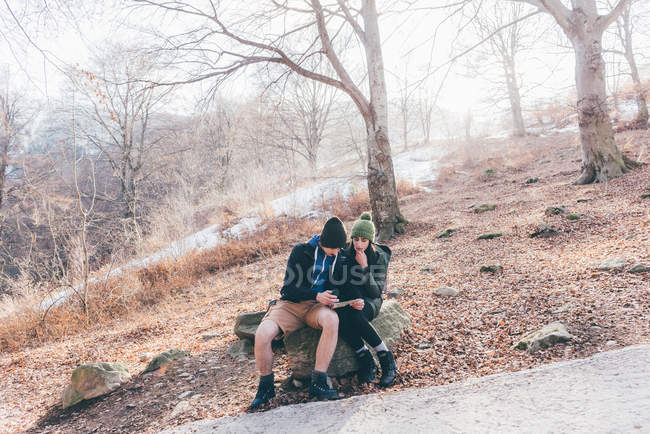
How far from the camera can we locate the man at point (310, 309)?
2328mm

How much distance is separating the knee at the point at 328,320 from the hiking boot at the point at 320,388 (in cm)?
30

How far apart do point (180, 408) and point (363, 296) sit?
5.14 ft

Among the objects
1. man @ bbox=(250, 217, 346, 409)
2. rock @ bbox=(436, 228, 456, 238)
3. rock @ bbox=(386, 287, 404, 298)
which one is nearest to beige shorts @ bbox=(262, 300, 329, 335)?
man @ bbox=(250, 217, 346, 409)

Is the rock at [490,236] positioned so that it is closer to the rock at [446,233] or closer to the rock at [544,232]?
the rock at [544,232]

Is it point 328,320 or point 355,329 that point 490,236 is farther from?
point 328,320

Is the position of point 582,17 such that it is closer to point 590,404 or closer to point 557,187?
point 557,187

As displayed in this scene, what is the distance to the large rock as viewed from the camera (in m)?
2.48

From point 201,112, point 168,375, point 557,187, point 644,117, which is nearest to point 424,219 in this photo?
point 557,187

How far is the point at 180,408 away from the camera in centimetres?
Result: 247

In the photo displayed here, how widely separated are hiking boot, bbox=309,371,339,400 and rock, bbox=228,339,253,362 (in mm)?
1094

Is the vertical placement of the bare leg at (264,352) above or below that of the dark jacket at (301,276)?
below

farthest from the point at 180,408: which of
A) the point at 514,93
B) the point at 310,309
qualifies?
the point at 514,93

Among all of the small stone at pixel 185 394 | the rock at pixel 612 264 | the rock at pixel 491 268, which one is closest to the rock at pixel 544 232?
the rock at pixel 491 268

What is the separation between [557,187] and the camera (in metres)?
7.39
